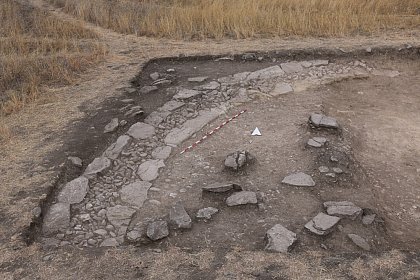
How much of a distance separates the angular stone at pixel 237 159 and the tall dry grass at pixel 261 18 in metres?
4.02

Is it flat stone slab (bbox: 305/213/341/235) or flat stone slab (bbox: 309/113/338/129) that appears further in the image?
flat stone slab (bbox: 309/113/338/129)

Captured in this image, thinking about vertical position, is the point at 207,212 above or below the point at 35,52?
below

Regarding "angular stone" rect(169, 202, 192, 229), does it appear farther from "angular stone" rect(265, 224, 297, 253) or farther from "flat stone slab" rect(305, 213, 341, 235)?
"flat stone slab" rect(305, 213, 341, 235)

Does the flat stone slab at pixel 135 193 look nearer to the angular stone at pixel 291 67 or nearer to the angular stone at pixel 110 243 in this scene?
the angular stone at pixel 110 243

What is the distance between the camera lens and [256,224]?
4047 millimetres

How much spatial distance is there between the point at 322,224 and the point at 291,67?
148 inches

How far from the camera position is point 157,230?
3928 millimetres

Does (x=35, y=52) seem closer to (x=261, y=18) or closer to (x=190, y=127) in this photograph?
(x=190, y=127)

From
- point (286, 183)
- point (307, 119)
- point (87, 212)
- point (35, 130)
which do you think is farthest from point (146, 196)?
point (307, 119)

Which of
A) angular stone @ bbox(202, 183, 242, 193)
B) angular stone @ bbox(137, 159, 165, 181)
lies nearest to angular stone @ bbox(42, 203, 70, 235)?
angular stone @ bbox(137, 159, 165, 181)

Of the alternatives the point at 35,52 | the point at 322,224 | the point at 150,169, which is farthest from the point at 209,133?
the point at 35,52

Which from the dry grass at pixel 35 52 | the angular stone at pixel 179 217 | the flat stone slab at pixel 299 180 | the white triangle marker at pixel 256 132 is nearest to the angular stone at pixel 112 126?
the dry grass at pixel 35 52

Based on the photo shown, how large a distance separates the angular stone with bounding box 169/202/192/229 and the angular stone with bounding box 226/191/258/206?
0.44m

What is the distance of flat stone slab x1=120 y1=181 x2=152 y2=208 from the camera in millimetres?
4441
